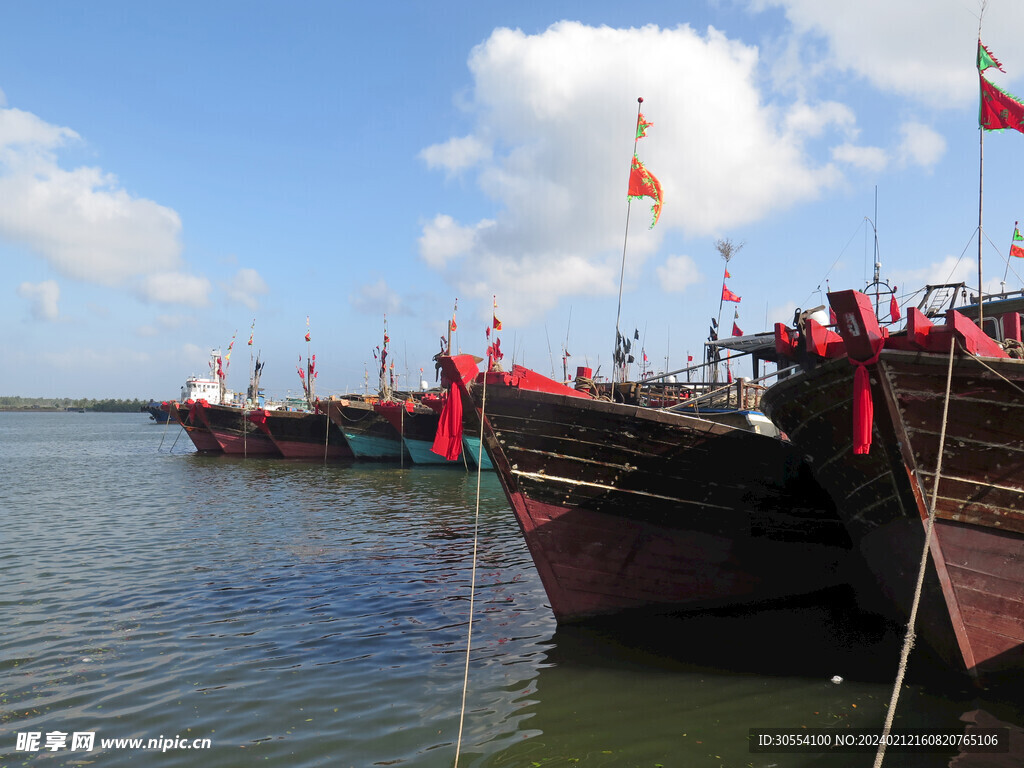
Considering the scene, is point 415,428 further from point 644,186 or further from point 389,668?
point 389,668

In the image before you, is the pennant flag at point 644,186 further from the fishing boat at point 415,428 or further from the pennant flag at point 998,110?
the fishing boat at point 415,428

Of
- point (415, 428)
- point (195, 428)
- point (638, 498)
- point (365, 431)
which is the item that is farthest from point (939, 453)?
point (195, 428)

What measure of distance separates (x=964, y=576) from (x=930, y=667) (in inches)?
49.5

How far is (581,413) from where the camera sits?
7.61 meters

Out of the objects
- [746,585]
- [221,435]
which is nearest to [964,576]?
[746,585]

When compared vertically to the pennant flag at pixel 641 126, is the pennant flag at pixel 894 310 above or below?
below

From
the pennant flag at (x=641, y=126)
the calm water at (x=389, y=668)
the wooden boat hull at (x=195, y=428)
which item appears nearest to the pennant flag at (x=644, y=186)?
the pennant flag at (x=641, y=126)

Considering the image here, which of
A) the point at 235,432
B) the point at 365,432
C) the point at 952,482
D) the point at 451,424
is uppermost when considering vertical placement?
the point at 451,424

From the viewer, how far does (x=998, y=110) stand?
250 inches

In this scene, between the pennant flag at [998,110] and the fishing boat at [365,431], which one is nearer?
the pennant flag at [998,110]

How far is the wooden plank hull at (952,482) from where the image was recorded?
565 cm

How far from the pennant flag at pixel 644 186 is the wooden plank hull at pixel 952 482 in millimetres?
4812

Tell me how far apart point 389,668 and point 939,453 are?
601cm

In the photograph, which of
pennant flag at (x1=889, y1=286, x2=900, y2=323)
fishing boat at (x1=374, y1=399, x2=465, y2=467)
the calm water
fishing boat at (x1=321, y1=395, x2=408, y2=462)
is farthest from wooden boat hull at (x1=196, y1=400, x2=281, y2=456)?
pennant flag at (x1=889, y1=286, x2=900, y2=323)
